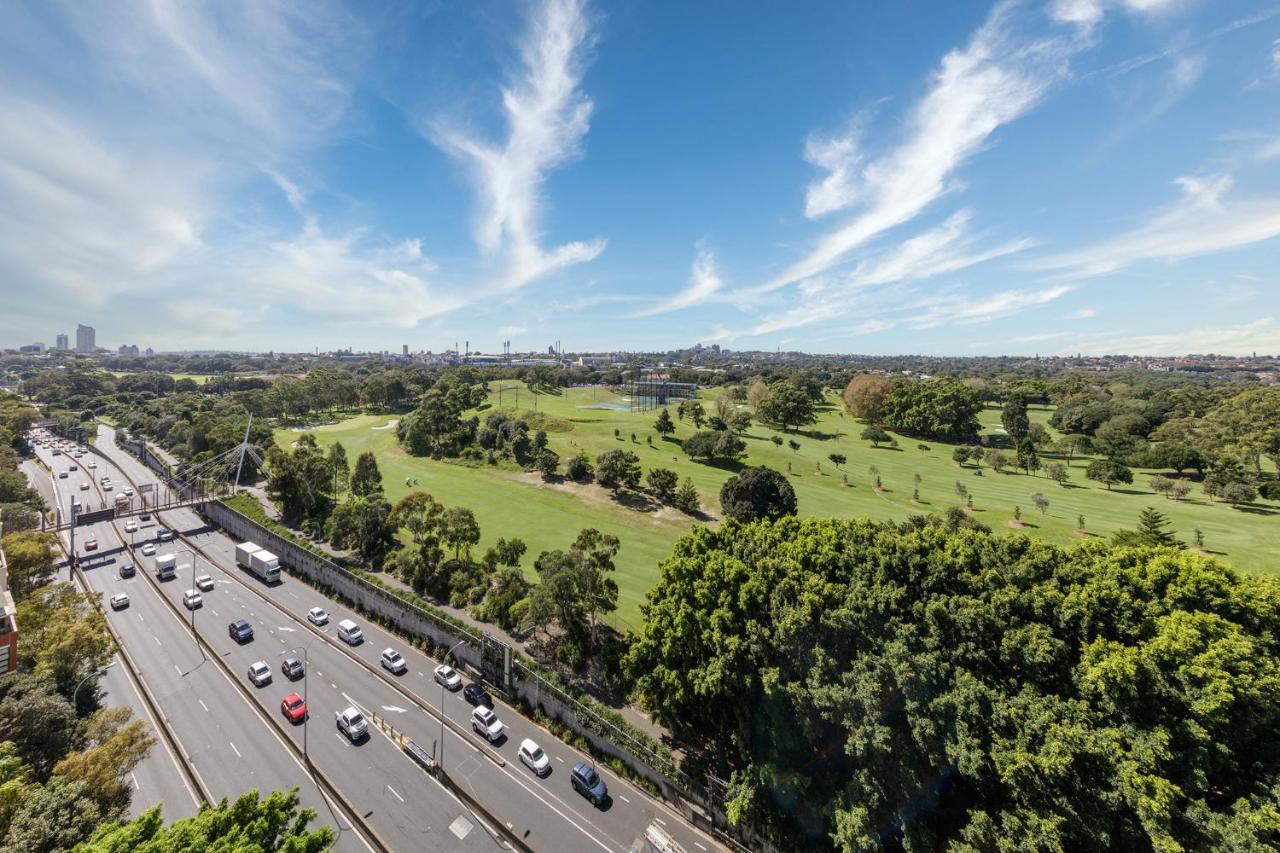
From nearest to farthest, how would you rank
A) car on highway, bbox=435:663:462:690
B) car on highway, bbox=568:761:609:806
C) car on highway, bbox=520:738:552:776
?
1. car on highway, bbox=568:761:609:806
2. car on highway, bbox=520:738:552:776
3. car on highway, bbox=435:663:462:690

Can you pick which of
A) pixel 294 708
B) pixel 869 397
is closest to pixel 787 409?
pixel 869 397

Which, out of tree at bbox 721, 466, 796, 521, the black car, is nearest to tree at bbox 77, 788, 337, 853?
the black car

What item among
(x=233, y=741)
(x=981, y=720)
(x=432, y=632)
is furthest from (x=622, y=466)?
(x=981, y=720)

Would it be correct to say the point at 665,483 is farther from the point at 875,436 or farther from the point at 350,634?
the point at 875,436

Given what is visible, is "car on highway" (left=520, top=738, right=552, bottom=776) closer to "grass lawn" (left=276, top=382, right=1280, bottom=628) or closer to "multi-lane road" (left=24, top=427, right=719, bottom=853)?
"multi-lane road" (left=24, top=427, right=719, bottom=853)

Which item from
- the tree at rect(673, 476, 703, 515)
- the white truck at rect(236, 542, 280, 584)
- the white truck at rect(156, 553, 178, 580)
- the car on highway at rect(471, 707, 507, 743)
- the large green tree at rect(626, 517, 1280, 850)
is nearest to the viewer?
the large green tree at rect(626, 517, 1280, 850)

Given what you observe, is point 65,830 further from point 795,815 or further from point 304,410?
point 304,410
